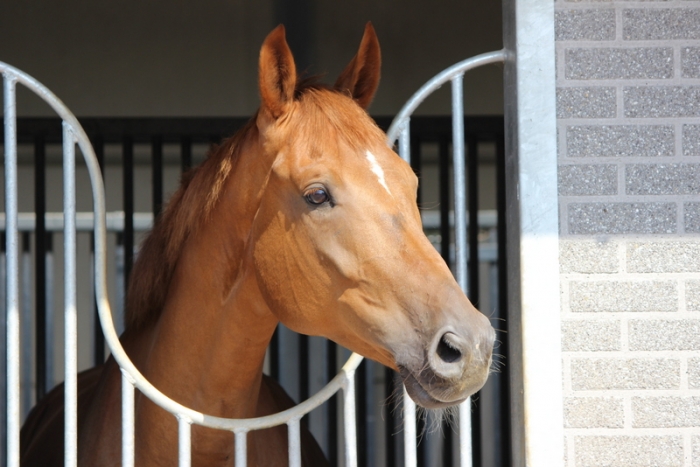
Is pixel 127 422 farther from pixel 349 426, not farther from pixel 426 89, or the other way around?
pixel 426 89

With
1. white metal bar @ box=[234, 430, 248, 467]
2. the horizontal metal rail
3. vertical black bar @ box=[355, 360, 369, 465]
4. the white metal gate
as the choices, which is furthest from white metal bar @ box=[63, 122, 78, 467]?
the horizontal metal rail

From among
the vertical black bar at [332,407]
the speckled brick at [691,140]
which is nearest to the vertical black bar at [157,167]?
the vertical black bar at [332,407]

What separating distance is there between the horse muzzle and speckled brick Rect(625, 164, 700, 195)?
77 centimetres

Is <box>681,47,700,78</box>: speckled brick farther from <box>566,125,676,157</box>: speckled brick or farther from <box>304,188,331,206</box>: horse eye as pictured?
<box>304,188,331,206</box>: horse eye

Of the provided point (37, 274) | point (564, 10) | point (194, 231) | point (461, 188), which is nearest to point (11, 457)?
point (194, 231)

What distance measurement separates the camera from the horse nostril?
1.41 m

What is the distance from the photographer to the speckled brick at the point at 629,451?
195 cm

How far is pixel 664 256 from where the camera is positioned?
6.57 feet

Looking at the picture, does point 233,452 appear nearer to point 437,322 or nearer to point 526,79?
point 437,322

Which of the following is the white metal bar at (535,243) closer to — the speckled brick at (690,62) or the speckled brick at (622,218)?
the speckled brick at (622,218)

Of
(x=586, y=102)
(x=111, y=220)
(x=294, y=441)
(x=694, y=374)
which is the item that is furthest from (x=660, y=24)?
(x=111, y=220)

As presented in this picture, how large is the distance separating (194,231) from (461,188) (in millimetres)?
645

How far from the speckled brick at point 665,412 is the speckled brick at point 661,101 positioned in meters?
0.70

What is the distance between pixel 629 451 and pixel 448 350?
792mm
